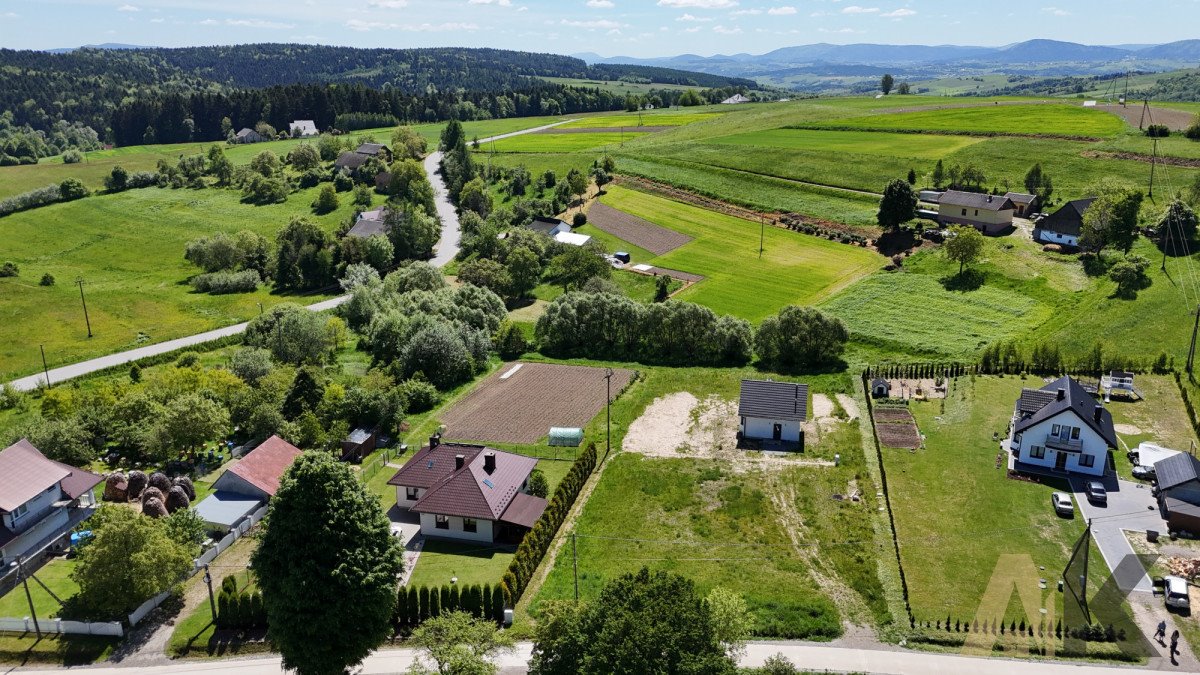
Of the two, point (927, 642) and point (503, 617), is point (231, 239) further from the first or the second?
point (927, 642)

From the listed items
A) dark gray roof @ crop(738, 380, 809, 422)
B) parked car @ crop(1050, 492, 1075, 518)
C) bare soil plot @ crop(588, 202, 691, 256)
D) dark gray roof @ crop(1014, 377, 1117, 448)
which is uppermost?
bare soil plot @ crop(588, 202, 691, 256)

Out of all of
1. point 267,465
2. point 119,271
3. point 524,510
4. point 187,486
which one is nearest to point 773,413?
point 524,510

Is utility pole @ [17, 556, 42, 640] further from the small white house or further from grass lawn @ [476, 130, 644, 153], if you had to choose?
grass lawn @ [476, 130, 644, 153]

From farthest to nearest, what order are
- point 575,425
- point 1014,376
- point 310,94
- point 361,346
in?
1. point 310,94
2. point 361,346
3. point 1014,376
4. point 575,425

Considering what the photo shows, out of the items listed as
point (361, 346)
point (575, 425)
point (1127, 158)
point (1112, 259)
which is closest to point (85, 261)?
point (361, 346)

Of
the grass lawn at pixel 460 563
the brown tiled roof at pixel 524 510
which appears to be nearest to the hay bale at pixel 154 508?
the grass lawn at pixel 460 563

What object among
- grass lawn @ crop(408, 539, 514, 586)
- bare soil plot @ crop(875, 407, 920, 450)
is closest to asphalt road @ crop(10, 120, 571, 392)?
grass lawn @ crop(408, 539, 514, 586)

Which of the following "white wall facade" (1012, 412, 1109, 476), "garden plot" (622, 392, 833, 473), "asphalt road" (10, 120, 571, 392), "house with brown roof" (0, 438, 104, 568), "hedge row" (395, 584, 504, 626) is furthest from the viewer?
"asphalt road" (10, 120, 571, 392)

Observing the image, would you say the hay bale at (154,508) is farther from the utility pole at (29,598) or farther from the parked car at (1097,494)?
the parked car at (1097,494)
